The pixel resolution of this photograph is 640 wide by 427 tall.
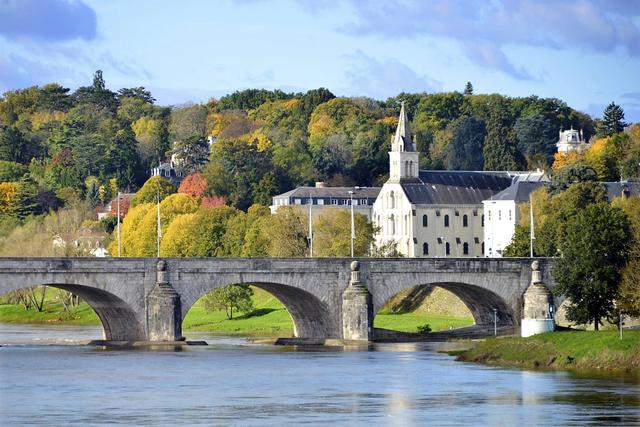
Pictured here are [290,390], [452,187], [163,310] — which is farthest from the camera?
[452,187]

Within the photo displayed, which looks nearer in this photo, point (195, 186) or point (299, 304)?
point (299, 304)

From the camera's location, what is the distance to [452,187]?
16962 cm

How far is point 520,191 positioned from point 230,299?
34.0 metres

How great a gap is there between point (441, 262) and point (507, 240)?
48388 millimetres

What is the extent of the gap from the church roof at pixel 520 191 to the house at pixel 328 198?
2040cm

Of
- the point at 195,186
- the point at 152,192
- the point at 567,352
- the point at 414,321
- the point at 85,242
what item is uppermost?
the point at 195,186

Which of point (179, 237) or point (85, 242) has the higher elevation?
point (85, 242)

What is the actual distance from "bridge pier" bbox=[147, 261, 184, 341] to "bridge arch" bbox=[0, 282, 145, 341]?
31.7 inches

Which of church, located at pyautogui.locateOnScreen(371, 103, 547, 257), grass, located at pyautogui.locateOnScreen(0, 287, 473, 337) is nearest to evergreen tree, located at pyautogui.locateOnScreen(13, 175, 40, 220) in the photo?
grass, located at pyautogui.locateOnScreen(0, 287, 473, 337)

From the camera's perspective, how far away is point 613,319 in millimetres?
102375

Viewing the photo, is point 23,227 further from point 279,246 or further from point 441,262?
point 441,262

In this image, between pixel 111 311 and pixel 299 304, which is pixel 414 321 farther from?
pixel 111 311

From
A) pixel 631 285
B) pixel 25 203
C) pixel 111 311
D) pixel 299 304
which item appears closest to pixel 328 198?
pixel 25 203

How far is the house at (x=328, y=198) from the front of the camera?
18000 centimetres
